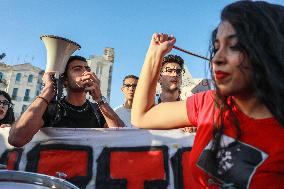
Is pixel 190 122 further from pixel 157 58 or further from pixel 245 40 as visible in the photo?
pixel 245 40

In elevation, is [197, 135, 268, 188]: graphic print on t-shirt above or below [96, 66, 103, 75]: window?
below

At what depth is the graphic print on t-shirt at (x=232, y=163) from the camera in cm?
119

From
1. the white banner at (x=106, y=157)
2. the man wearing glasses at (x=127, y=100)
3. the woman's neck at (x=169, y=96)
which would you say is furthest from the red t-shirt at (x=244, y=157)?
the man wearing glasses at (x=127, y=100)

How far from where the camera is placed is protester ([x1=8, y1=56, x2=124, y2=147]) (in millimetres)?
3518

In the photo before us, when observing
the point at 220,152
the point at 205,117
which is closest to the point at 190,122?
the point at 205,117

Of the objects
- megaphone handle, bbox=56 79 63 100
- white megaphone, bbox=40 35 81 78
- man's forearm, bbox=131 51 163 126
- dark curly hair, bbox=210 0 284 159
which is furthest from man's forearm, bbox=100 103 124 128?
dark curly hair, bbox=210 0 284 159

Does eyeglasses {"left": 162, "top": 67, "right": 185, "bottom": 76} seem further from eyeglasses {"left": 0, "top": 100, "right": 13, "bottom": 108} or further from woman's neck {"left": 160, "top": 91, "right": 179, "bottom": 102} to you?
eyeglasses {"left": 0, "top": 100, "right": 13, "bottom": 108}

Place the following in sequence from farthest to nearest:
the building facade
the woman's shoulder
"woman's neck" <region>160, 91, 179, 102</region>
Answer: the building facade
"woman's neck" <region>160, 91, 179, 102</region>
the woman's shoulder

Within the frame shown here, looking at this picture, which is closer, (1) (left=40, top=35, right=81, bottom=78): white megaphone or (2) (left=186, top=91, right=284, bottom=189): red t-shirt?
(2) (left=186, top=91, right=284, bottom=189): red t-shirt

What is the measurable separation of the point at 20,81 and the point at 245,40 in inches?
2293

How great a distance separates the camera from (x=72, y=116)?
3.98m

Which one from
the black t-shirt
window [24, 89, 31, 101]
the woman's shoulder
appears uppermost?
window [24, 89, 31, 101]

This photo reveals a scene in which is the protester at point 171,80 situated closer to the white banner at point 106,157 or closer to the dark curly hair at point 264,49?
the white banner at point 106,157

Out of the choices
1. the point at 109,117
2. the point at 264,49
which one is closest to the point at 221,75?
the point at 264,49
